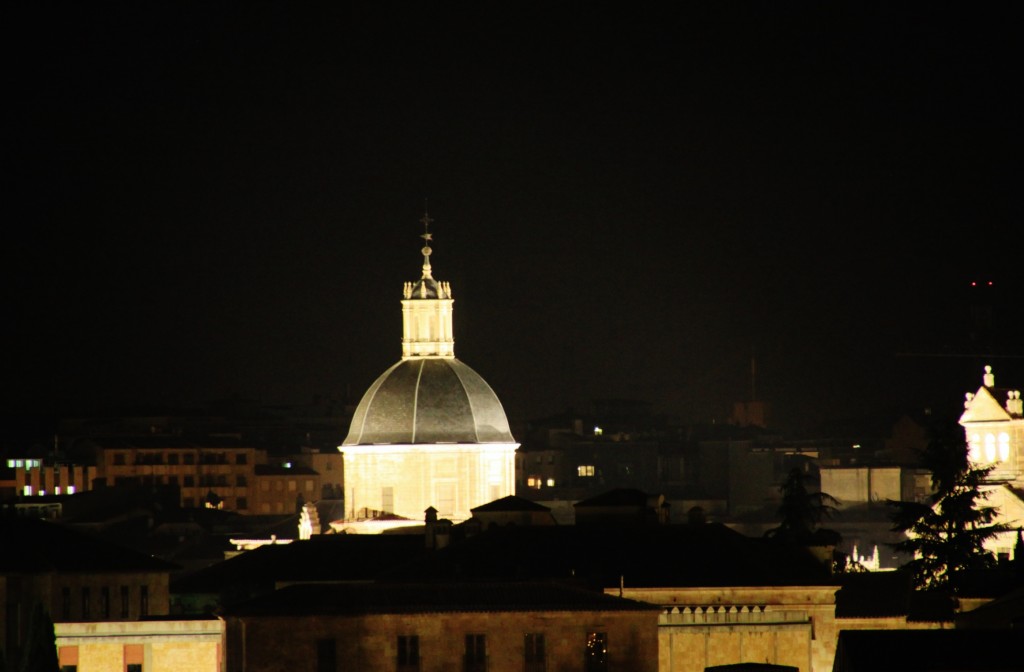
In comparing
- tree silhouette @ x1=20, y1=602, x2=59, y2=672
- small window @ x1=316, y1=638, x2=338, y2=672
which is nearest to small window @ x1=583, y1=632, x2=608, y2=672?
small window @ x1=316, y1=638, x2=338, y2=672

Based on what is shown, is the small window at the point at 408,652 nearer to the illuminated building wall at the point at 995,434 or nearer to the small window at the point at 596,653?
the small window at the point at 596,653

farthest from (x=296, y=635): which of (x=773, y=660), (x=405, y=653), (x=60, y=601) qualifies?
(x=60, y=601)

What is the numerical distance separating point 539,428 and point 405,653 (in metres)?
131

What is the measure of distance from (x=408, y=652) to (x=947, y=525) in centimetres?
2217

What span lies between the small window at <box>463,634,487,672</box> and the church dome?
37.2 m

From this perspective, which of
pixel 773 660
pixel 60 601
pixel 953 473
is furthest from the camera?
pixel 953 473

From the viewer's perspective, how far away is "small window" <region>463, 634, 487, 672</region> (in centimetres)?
5844

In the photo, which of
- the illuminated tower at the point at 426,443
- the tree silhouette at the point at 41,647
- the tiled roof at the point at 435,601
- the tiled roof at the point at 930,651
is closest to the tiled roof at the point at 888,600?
the tiled roof at the point at 435,601

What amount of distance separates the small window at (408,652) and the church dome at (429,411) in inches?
1477

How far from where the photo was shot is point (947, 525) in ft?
252

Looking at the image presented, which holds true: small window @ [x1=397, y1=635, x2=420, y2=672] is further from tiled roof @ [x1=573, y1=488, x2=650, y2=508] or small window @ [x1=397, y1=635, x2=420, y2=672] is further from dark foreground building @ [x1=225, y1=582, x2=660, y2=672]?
tiled roof @ [x1=573, y1=488, x2=650, y2=508]

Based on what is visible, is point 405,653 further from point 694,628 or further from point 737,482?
point 737,482

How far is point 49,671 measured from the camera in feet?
190

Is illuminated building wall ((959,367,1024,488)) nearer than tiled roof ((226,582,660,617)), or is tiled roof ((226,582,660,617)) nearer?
tiled roof ((226,582,660,617))
